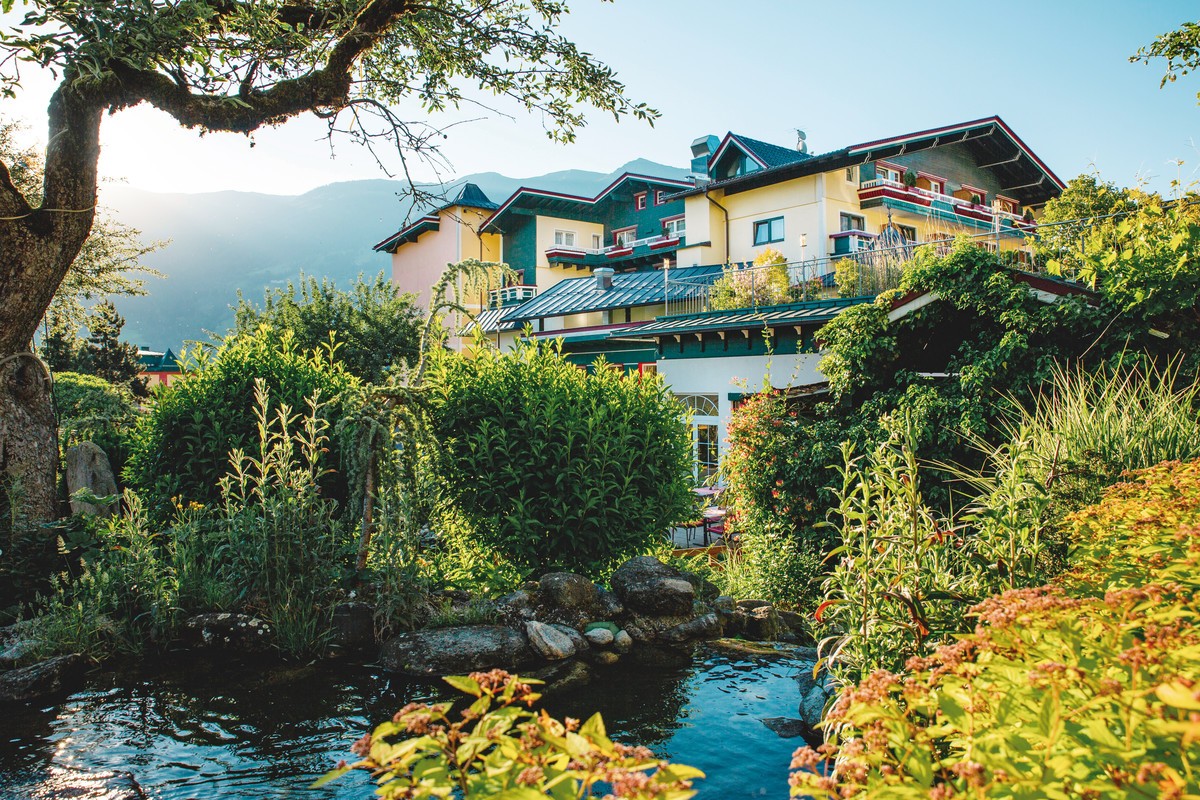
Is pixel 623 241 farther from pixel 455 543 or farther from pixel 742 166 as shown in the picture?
pixel 455 543

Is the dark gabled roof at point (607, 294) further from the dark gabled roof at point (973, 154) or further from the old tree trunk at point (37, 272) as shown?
the old tree trunk at point (37, 272)

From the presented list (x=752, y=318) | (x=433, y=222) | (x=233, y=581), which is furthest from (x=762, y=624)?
(x=433, y=222)

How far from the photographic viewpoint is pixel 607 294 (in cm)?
3197

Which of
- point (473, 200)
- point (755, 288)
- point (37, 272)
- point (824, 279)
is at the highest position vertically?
point (473, 200)

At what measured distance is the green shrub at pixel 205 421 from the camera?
9.50 m

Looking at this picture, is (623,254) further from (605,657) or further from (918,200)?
(605,657)

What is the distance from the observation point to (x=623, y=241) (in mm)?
44844

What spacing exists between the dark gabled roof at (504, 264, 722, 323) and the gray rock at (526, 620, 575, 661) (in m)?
20.2

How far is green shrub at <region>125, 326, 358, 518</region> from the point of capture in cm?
950

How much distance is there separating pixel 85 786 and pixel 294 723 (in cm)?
138

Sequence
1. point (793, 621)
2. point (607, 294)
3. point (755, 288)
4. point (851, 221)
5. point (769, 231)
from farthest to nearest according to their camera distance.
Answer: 1. point (769, 231)
2. point (851, 221)
3. point (607, 294)
4. point (755, 288)
5. point (793, 621)

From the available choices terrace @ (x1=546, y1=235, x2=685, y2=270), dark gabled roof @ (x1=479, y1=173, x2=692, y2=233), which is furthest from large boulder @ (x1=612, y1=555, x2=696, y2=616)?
dark gabled roof @ (x1=479, y1=173, x2=692, y2=233)

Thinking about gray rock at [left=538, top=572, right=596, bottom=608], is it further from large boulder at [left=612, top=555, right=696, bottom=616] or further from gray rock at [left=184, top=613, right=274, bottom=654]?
gray rock at [left=184, top=613, right=274, bottom=654]

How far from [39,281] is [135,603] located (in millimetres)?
4847
